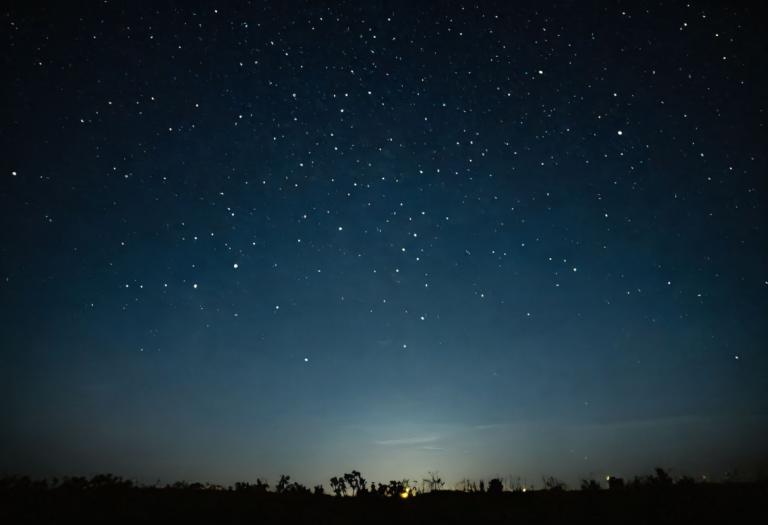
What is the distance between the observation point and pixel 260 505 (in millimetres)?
11914

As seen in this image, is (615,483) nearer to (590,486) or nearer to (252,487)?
(590,486)

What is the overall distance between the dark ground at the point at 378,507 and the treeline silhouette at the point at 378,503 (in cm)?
2

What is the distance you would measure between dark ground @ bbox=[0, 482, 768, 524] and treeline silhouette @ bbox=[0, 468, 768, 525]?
0.02 meters

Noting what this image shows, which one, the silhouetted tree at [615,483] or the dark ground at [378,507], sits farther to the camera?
the silhouetted tree at [615,483]

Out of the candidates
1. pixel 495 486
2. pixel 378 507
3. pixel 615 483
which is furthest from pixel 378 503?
pixel 615 483

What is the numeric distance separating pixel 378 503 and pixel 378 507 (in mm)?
477

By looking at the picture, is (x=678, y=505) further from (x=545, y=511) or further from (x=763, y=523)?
(x=545, y=511)

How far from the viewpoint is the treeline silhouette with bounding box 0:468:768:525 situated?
10547 millimetres

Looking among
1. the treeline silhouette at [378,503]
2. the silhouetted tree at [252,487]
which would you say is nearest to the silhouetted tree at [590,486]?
the treeline silhouette at [378,503]

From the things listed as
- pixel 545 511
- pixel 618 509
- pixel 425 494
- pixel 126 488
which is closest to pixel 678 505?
pixel 618 509

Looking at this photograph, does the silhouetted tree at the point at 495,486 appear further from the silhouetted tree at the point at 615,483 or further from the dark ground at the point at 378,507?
the silhouetted tree at the point at 615,483

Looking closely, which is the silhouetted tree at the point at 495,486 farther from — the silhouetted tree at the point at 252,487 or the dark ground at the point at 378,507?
the silhouetted tree at the point at 252,487

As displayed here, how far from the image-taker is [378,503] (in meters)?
13.2

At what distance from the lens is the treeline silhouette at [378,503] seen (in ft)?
34.6
